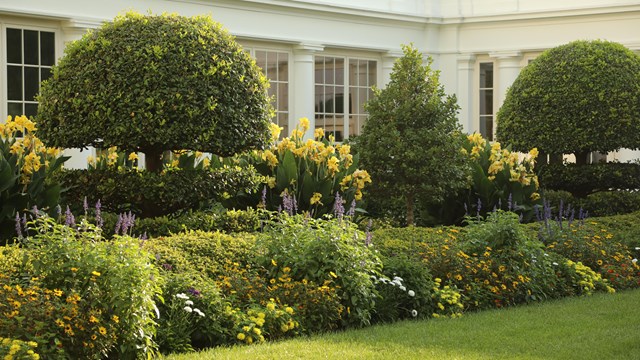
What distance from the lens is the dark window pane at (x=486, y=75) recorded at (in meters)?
22.6

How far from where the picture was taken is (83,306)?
247 inches

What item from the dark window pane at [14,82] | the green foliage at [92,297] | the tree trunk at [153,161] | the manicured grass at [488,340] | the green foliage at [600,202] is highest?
the dark window pane at [14,82]

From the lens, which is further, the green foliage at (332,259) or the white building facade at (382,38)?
the white building facade at (382,38)

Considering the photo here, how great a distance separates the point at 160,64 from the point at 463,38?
13.3 m

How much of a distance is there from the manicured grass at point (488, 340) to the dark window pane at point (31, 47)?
9.92 meters

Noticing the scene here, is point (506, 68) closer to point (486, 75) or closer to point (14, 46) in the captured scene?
point (486, 75)

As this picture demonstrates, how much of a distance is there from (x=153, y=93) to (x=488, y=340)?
421cm

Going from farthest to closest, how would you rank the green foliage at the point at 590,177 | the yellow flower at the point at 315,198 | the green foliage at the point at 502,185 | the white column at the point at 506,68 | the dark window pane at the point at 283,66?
the white column at the point at 506,68 → the dark window pane at the point at 283,66 → the green foliage at the point at 590,177 → the green foliage at the point at 502,185 → the yellow flower at the point at 315,198

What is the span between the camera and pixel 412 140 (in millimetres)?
12492

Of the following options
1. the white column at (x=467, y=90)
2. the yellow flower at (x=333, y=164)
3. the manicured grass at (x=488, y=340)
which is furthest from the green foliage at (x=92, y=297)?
the white column at (x=467, y=90)

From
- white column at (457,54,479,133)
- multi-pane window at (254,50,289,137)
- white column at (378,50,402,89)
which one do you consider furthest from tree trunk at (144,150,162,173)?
white column at (457,54,479,133)

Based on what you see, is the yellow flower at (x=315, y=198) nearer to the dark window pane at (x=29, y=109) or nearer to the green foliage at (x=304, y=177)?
the green foliage at (x=304, y=177)

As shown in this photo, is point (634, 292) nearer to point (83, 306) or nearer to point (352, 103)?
point (83, 306)

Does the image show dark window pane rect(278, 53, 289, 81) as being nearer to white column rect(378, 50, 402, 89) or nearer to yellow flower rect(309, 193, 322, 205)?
white column rect(378, 50, 402, 89)
